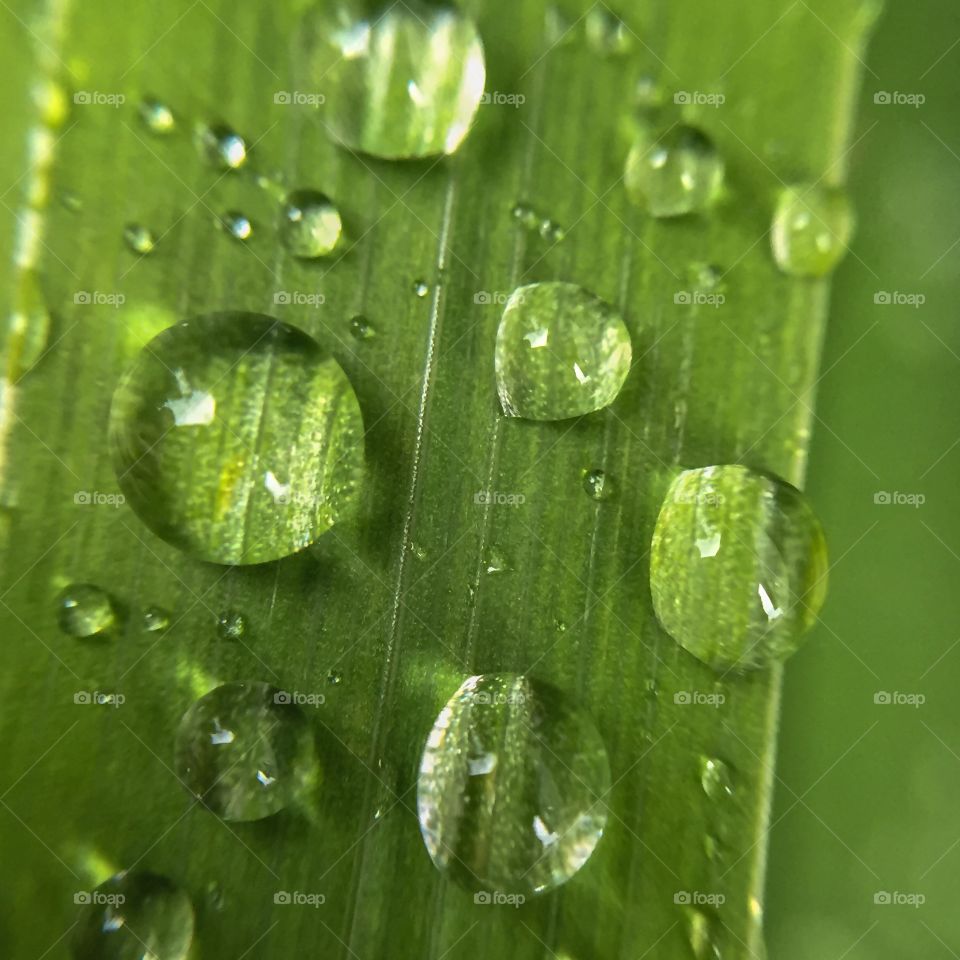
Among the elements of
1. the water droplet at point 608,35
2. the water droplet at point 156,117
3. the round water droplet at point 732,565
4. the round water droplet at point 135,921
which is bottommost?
the round water droplet at point 135,921

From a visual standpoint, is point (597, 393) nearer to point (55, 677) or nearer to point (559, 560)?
point (559, 560)

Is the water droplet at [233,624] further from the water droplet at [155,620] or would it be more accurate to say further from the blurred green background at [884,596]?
the blurred green background at [884,596]

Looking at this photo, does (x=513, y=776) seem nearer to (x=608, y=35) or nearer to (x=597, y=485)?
(x=597, y=485)

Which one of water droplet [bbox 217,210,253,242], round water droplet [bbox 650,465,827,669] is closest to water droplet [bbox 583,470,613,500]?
round water droplet [bbox 650,465,827,669]

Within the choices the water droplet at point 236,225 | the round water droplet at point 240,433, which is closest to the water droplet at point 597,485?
the round water droplet at point 240,433

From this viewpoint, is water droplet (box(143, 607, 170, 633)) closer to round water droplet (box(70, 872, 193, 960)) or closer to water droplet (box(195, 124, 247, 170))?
round water droplet (box(70, 872, 193, 960))
